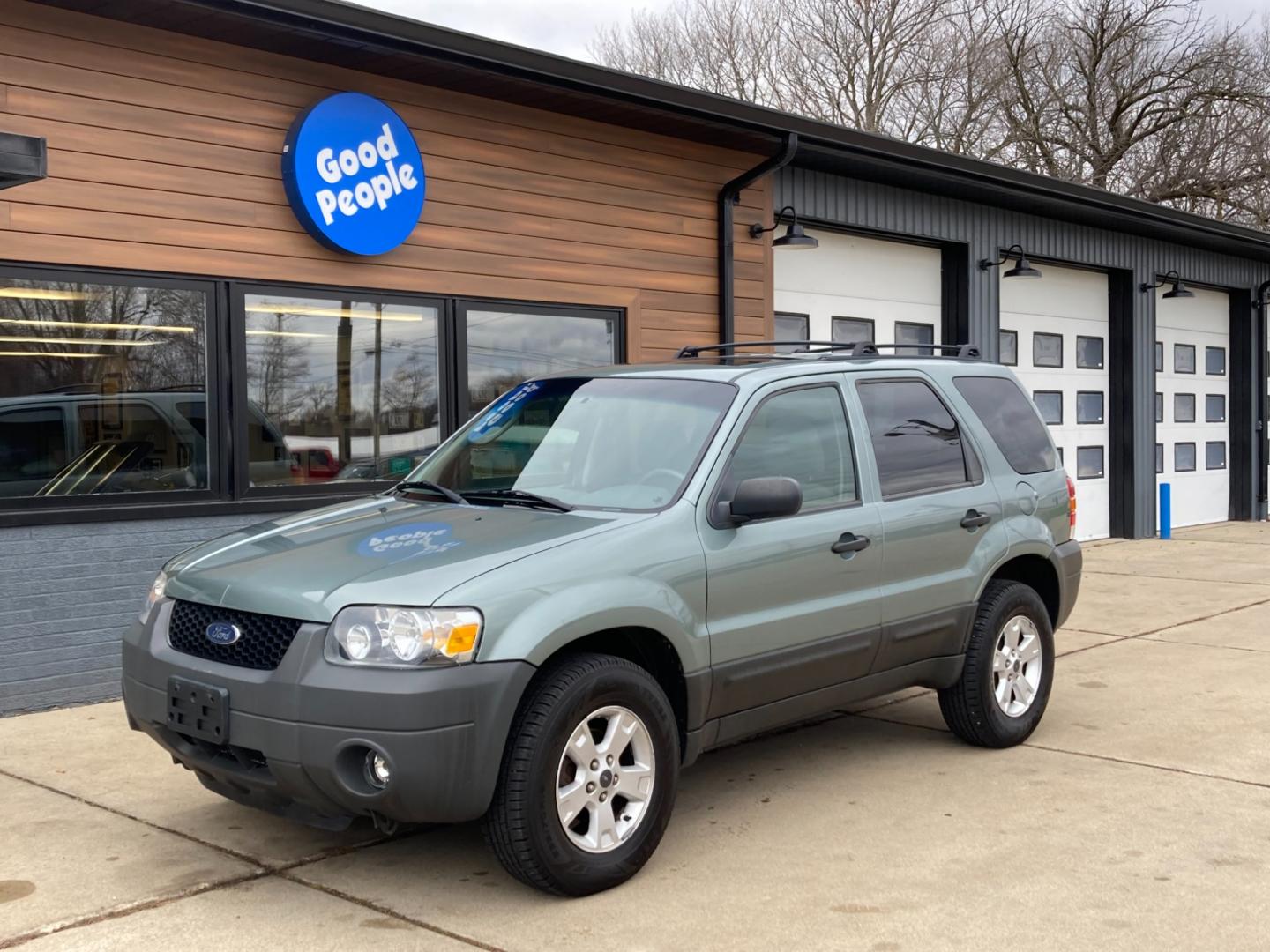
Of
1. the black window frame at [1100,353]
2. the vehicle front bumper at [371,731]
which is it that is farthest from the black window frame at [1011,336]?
the vehicle front bumper at [371,731]

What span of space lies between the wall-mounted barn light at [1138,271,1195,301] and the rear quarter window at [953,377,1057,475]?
10954 millimetres

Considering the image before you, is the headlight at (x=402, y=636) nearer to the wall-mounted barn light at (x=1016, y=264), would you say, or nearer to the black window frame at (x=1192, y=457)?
the wall-mounted barn light at (x=1016, y=264)

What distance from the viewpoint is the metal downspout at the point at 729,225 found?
10656 millimetres

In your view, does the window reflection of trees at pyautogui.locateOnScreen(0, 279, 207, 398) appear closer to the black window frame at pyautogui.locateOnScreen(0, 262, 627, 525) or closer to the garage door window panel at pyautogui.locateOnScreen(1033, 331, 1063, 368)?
the black window frame at pyautogui.locateOnScreen(0, 262, 627, 525)

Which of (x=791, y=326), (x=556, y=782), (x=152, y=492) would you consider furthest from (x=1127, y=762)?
(x=791, y=326)

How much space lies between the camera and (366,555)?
436cm

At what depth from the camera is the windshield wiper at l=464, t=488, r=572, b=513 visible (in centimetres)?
486

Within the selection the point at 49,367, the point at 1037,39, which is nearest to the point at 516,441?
the point at 49,367

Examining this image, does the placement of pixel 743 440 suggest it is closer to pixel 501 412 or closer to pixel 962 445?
pixel 501 412

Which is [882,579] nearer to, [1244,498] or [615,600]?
[615,600]

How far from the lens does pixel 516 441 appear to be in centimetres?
545

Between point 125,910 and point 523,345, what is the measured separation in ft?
19.3

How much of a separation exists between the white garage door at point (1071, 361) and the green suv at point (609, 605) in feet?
29.9

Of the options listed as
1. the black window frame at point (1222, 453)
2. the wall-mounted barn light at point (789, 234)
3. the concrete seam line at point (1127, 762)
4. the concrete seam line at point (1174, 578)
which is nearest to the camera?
the concrete seam line at point (1127, 762)
